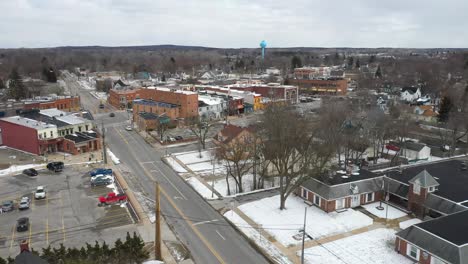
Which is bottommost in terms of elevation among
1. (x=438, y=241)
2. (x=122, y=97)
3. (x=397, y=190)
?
(x=397, y=190)

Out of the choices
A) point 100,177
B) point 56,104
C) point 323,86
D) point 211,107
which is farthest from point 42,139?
point 323,86

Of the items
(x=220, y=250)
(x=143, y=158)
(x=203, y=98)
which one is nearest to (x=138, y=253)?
(x=220, y=250)

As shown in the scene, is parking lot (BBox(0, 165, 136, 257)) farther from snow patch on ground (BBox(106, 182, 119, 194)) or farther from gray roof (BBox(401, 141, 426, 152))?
gray roof (BBox(401, 141, 426, 152))

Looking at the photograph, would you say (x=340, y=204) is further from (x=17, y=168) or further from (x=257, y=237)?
(x=17, y=168)

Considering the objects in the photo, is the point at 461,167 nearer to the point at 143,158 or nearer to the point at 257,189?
the point at 257,189

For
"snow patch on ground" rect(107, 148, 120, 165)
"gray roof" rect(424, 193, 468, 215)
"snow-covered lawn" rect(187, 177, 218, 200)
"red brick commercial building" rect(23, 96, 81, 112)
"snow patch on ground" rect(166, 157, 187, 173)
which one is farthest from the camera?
"red brick commercial building" rect(23, 96, 81, 112)

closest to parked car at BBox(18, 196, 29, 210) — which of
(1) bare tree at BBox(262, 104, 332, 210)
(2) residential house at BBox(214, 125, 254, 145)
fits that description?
(1) bare tree at BBox(262, 104, 332, 210)
